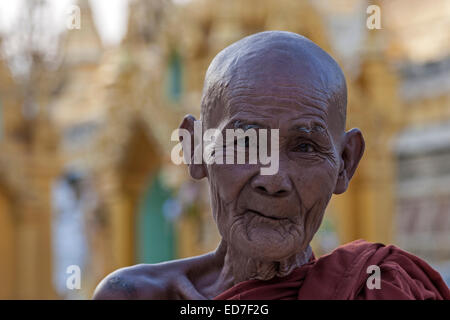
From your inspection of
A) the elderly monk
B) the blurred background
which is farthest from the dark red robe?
the blurred background

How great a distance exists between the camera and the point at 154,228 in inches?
334

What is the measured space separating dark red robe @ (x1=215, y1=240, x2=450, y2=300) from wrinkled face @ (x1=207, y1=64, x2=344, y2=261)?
2.0 inches

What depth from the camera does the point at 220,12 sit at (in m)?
6.95

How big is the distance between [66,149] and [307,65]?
1485 cm

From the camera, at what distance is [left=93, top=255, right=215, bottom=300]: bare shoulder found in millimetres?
1458

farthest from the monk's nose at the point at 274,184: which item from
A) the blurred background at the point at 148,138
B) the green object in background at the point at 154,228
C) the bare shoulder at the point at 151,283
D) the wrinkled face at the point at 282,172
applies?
the green object in background at the point at 154,228

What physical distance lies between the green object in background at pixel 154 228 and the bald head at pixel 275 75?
6783mm

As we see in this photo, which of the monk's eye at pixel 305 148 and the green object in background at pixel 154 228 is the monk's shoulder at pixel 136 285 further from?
the green object in background at pixel 154 228

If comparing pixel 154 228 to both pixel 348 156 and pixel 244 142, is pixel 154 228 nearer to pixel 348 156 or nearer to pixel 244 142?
pixel 348 156

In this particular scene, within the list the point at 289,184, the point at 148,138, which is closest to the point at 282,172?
the point at 289,184

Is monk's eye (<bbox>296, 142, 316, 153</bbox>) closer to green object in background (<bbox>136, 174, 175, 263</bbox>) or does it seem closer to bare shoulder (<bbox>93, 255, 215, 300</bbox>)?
bare shoulder (<bbox>93, 255, 215, 300</bbox>)

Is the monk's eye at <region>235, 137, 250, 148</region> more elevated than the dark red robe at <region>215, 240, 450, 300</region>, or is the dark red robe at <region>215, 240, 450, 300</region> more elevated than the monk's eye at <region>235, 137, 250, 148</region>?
the monk's eye at <region>235, 137, 250, 148</region>
